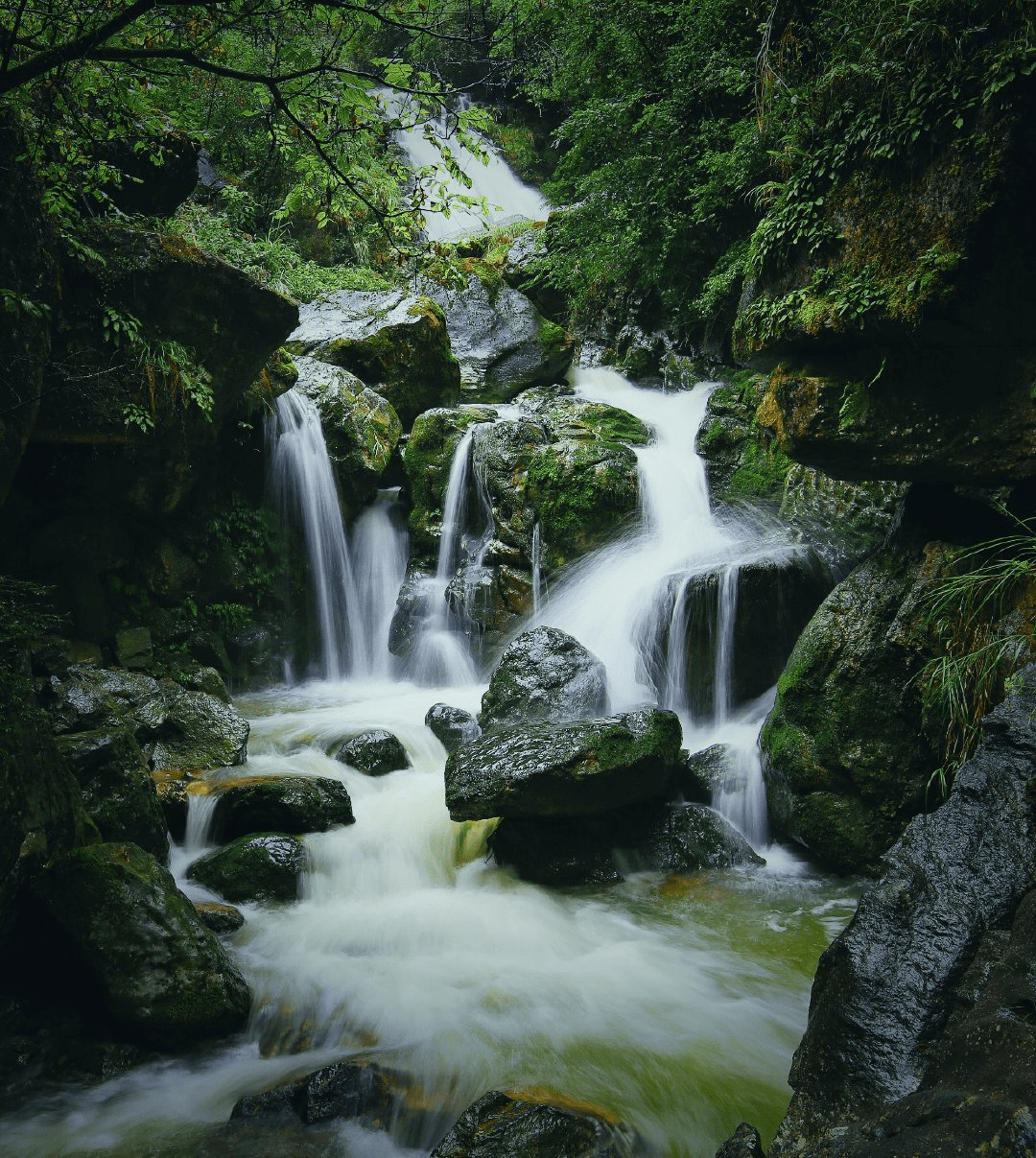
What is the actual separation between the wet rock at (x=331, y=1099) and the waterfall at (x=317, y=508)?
25.3 feet

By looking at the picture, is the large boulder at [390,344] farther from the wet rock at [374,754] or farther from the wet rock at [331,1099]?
the wet rock at [331,1099]

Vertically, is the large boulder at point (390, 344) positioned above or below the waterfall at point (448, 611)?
above

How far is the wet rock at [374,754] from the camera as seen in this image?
286 inches

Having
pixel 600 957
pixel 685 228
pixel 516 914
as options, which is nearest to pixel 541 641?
pixel 516 914

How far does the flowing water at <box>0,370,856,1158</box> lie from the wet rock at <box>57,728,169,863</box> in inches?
22.0

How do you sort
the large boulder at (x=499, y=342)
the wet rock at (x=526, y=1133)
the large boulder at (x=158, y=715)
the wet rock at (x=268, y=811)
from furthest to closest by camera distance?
the large boulder at (x=499, y=342) < the large boulder at (x=158, y=715) < the wet rock at (x=268, y=811) < the wet rock at (x=526, y=1133)

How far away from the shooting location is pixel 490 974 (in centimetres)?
453

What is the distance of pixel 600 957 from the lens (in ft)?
15.4

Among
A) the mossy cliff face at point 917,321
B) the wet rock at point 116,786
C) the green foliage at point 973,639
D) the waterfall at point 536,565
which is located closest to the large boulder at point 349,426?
the waterfall at point 536,565

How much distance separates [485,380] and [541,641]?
29.6 feet

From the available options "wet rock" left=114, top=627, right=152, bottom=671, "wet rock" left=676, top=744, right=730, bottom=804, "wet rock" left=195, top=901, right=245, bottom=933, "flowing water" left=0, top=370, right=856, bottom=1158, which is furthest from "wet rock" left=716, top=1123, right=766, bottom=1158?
"wet rock" left=114, top=627, right=152, bottom=671

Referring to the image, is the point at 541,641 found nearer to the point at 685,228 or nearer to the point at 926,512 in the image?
the point at 926,512

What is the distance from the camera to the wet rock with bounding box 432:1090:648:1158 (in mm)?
2725

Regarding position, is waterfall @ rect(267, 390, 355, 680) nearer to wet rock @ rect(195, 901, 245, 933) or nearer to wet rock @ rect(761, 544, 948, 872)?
wet rock @ rect(195, 901, 245, 933)
